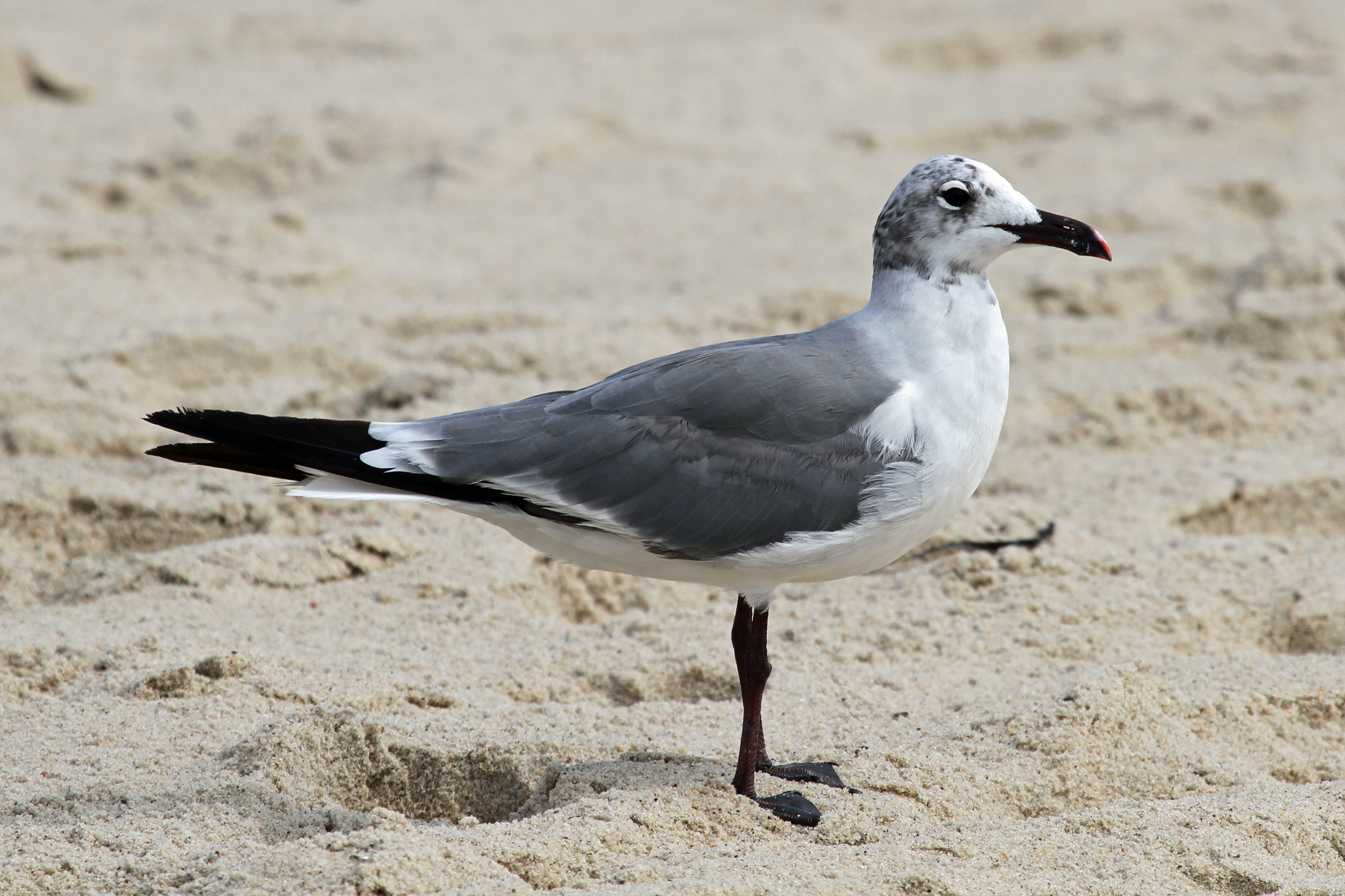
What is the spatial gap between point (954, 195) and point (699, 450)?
2.71 feet

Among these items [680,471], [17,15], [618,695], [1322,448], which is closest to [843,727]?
[618,695]

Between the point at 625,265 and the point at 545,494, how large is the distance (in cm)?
340

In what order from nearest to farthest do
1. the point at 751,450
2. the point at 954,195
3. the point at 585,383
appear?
the point at 751,450 < the point at 954,195 < the point at 585,383

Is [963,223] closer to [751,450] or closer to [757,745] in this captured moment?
[751,450]

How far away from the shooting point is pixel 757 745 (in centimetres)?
311

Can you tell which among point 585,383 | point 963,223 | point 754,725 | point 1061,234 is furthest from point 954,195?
point 585,383

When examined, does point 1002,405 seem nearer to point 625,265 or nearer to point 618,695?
point 618,695

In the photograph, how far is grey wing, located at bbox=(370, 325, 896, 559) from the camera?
3018 mm

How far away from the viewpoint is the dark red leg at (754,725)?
2.95 m

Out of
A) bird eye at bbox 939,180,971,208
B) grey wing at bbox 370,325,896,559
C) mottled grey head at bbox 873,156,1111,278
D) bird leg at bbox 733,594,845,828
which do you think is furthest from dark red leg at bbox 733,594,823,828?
bird eye at bbox 939,180,971,208

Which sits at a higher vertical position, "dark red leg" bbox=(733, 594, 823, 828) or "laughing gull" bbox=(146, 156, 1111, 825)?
"laughing gull" bbox=(146, 156, 1111, 825)

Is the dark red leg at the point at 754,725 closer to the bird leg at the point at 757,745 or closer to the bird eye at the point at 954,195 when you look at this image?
the bird leg at the point at 757,745

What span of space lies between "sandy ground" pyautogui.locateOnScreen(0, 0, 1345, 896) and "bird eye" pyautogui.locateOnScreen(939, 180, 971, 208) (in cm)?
117

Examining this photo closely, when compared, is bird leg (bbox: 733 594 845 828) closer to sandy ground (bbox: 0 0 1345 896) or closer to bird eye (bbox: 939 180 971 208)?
sandy ground (bbox: 0 0 1345 896)
